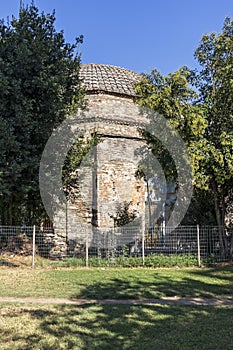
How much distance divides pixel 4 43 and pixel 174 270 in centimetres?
965

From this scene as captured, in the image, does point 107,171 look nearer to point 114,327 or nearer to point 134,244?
point 134,244

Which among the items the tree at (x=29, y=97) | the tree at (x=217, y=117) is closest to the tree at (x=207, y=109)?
the tree at (x=217, y=117)

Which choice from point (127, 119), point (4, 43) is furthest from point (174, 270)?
point (4, 43)

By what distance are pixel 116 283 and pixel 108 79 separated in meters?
11.8

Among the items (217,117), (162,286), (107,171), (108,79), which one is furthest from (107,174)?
(162,286)

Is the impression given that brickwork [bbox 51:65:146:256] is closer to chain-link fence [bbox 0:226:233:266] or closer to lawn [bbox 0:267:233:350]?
chain-link fence [bbox 0:226:233:266]

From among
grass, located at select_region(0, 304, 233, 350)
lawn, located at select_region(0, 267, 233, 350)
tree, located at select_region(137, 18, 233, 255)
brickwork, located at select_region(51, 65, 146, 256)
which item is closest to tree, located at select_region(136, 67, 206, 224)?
tree, located at select_region(137, 18, 233, 255)

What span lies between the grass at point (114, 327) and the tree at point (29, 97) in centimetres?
626

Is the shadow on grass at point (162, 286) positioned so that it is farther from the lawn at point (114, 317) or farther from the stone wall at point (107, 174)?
the stone wall at point (107, 174)

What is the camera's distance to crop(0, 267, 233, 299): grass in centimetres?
792

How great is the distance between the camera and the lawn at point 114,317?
480 cm

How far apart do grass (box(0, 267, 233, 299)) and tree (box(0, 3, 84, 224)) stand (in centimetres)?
321

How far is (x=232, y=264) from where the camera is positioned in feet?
40.4

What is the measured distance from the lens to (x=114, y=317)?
596cm
